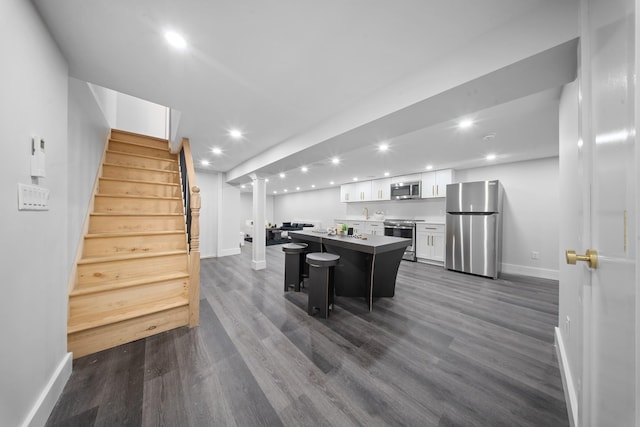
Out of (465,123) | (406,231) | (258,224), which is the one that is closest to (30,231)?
(258,224)

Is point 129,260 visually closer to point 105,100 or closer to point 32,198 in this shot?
point 32,198

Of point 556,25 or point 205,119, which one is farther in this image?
point 205,119

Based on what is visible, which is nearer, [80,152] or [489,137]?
[80,152]

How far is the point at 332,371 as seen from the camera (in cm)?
161

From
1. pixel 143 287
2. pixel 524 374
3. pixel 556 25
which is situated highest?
pixel 556 25

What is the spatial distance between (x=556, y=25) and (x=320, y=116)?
1775 mm

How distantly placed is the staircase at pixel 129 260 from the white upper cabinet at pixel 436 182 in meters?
5.22

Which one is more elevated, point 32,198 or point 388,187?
point 388,187

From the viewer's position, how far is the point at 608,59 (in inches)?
24.5

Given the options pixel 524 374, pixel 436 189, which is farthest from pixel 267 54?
pixel 436 189

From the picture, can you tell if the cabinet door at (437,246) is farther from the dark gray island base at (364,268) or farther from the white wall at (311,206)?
the white wall at (311,206)

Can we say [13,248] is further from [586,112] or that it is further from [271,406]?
[586,112]

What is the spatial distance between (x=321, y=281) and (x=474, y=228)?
143 inches

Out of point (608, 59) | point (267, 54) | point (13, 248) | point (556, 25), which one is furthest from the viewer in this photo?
point (267, 54)
